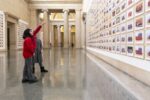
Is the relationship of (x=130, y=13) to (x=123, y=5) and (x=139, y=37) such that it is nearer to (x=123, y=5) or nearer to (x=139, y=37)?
(x=123, y=5)

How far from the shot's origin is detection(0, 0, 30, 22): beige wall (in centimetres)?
2864

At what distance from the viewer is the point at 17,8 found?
114ft

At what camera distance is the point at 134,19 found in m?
6.50

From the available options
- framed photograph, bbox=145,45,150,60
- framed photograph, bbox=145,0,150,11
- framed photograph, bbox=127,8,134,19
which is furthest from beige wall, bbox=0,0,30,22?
framed photograph, bbox=145,45,150,60

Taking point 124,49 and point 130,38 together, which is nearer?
point 130,38

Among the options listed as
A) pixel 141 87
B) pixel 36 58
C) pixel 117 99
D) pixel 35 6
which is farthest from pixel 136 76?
pixel 35 6

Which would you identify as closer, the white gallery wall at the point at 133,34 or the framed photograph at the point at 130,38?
the white gallery wall at the point at 133,34

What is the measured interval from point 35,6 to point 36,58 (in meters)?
36.7

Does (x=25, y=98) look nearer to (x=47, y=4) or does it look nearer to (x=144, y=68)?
(x=144, y=68)

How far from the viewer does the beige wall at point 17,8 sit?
2864 centimetres

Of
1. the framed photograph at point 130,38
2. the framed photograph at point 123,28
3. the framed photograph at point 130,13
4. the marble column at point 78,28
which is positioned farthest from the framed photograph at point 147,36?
the marble column at point 78,28

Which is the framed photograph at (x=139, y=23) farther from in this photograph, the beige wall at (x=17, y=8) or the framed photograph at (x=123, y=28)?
the beige wall at (x=17, y=8)

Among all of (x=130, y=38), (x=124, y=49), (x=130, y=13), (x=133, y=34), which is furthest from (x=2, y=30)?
(x=133, y=34)

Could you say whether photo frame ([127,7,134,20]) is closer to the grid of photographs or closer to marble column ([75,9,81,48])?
the grid of photographs
